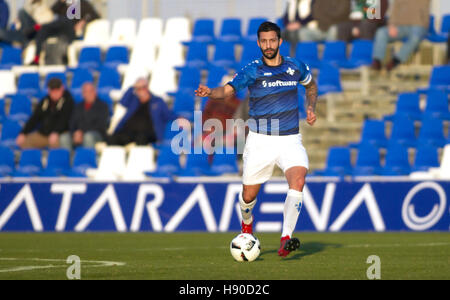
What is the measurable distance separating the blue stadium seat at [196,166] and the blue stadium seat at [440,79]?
4451 millimetres

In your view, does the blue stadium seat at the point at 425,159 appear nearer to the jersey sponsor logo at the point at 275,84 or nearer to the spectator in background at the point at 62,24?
the jersey sponsor logo at the point at 275,84

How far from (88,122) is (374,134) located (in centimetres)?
542

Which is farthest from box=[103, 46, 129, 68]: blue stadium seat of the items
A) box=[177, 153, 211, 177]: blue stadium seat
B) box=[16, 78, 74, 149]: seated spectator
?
box=[177, 153, 211, 177]: blue stadium seat

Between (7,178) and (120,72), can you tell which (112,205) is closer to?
(7,178)

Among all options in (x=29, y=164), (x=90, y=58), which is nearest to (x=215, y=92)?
(x=29, y=164)

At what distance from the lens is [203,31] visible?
2100cm

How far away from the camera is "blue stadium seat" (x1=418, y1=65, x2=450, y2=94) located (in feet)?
60.5

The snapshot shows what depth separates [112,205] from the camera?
1656 cm

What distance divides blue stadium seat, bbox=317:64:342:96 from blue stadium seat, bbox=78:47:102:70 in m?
5.25

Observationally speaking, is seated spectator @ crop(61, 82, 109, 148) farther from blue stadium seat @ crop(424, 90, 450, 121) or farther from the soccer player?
the soccer player

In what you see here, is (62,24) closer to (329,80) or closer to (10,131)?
(10,131)

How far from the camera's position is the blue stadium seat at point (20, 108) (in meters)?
20.4

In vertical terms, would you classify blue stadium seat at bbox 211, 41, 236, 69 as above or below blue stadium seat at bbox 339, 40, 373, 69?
above

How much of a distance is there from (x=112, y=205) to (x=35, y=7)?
753 centimetres
